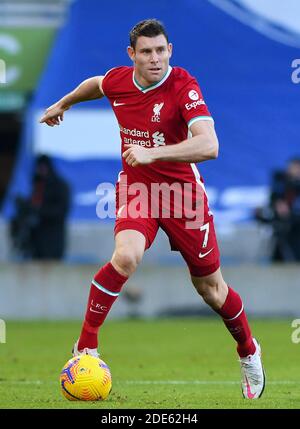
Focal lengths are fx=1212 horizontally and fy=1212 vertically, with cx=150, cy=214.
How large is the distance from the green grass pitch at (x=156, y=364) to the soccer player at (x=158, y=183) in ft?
1.62

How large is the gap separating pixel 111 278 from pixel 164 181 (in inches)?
33.6

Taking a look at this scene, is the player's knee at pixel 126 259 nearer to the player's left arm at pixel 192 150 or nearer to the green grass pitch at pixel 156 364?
the player's left arm at pixel 192 150

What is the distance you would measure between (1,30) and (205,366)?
11.4m

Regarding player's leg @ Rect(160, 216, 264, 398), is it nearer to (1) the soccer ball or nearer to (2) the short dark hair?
(1) the soccer ball

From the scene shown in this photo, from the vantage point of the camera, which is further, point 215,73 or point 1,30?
point 1,30

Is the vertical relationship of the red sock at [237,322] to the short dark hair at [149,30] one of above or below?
below

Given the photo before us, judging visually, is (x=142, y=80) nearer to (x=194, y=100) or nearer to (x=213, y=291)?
(x=194, y=100)

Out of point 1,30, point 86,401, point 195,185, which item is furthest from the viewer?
point 1,30

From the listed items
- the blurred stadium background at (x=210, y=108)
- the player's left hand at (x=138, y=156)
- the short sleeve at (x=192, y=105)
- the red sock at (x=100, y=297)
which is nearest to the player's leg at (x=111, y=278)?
the red sock at (x=100, y=297)

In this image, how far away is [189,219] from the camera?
8.76m

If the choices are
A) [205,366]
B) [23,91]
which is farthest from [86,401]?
[23,91]

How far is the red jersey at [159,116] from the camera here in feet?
28.3
